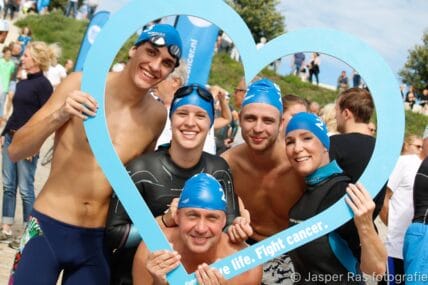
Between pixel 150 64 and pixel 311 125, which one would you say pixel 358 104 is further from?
pixel 150 64

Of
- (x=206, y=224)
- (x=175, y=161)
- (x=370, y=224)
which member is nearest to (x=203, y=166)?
(x=175, y=161)

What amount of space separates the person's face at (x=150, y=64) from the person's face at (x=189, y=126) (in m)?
0.23

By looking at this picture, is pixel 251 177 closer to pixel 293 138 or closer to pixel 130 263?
pixel 293 138

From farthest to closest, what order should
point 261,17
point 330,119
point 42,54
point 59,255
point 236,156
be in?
point 261,17 → point 42,54 → point 330,119 → point 236,156 → point 59,255

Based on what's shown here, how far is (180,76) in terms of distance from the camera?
5480 millimetres

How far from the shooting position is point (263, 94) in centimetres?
320

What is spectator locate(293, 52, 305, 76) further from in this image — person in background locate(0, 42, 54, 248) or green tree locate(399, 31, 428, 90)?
person in background locate(0, 42, 54, 248)

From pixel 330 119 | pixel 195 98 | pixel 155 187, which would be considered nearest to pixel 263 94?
pixel 195 98

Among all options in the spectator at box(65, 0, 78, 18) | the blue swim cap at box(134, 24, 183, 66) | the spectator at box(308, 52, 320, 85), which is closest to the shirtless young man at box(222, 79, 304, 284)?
the blue swim cap at box(134, 24, 183, 66)

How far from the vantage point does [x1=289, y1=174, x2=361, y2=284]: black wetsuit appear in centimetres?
298

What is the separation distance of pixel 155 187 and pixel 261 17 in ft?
154

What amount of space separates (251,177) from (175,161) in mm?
589

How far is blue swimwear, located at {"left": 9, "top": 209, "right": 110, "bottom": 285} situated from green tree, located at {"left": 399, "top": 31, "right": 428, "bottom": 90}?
3903cm

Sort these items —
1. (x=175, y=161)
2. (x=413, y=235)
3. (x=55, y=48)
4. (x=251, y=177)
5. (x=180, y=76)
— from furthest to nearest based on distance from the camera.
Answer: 1. (x=55, y=48)
2. (x=180, y=76)
3. (x=413, y=235)
4. (x=251, y=177)
5. (x=175, y=161)
